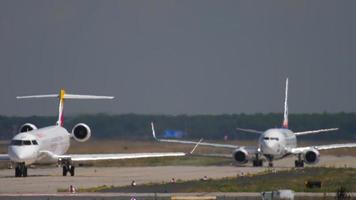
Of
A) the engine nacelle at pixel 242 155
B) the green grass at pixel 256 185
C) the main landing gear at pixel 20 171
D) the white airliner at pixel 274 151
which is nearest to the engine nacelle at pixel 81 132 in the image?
the main landing gear at pixel 20 171

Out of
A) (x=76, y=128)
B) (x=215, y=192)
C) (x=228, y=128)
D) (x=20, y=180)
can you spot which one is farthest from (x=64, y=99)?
(x=228, y=128)

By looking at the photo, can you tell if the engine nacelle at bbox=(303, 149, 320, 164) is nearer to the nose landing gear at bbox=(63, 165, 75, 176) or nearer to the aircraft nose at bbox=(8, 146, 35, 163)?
the nose landing gear at bbox=(63, 165, 75, 176)

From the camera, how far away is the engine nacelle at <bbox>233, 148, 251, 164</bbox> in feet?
316

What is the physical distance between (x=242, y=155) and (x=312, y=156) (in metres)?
5.88

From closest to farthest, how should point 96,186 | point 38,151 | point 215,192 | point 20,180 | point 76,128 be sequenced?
1. point 215,192
2. point 96,186
3. point 20,180
4. point 38,151
5. point 76,128

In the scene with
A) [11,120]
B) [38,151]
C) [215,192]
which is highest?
[11,120]

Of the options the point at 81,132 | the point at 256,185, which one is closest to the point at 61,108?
the point at 81,132

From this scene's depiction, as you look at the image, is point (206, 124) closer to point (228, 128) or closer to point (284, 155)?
point (228, 128)

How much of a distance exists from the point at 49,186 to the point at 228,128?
9028 centimetres

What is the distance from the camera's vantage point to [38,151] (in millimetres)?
74562

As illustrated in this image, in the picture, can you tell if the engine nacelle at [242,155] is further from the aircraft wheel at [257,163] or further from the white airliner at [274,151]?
the aircraft wheel at [257,163]

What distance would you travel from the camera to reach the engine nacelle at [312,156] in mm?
95225

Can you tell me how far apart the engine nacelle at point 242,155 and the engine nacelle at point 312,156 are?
4.87 meters

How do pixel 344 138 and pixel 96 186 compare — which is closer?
pixel 96 186
